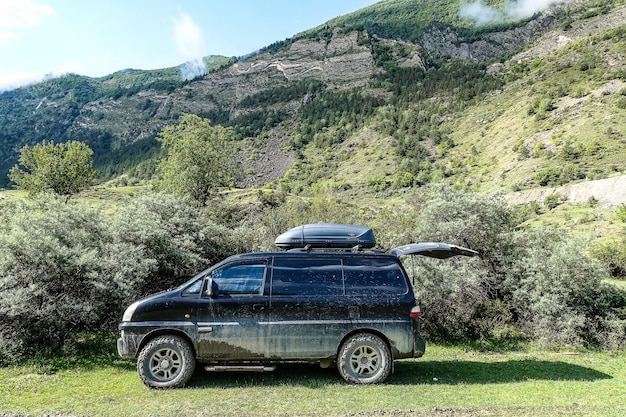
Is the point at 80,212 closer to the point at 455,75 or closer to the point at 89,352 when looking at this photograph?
the point at 89,352

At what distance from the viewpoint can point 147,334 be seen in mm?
7602

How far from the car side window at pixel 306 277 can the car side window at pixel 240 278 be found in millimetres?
286

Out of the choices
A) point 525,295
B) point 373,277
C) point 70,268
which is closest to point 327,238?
point 373,277

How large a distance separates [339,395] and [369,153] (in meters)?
106

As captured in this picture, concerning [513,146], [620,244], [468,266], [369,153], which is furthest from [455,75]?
[468,266]

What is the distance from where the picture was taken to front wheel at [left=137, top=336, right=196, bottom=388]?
7441 mm

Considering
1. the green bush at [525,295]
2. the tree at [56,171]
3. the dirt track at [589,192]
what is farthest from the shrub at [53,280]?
the dirt track at [589,192]

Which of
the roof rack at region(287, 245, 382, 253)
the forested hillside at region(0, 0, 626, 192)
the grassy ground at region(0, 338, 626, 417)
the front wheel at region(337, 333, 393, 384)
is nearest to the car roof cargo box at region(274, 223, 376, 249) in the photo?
the roof rack at region(287, 245, 382, 253)

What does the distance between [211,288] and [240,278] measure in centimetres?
58

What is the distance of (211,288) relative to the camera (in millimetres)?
7652

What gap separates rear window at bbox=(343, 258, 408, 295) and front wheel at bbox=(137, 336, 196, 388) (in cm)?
315

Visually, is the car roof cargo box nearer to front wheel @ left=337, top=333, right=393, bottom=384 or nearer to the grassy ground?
front wheel @ left=337, top=333, right=393, bottom=384

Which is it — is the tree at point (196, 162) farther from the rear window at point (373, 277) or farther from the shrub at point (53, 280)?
the rear window at point (373, 277)

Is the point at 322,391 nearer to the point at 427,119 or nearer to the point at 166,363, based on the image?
the point at 166,363
